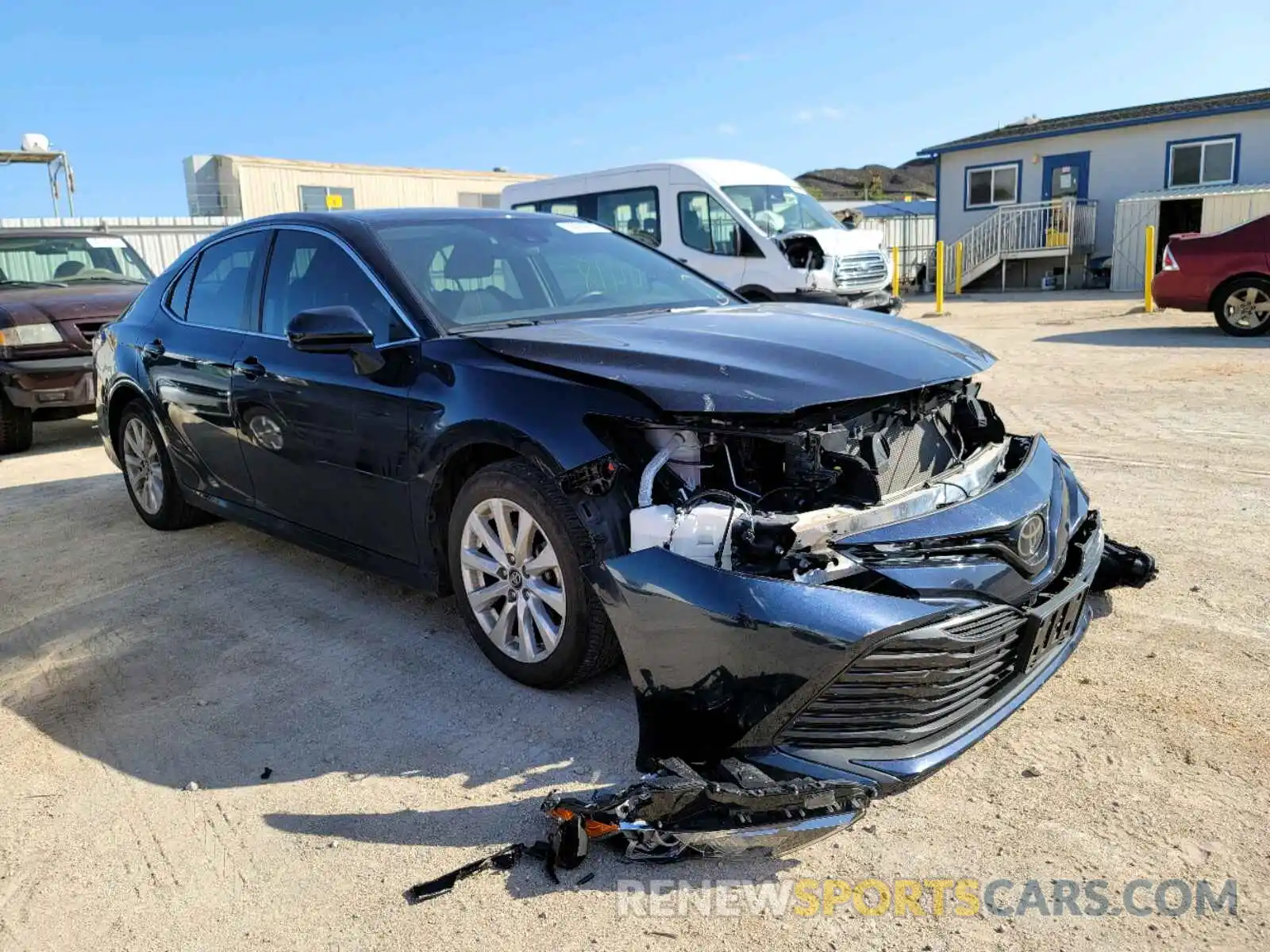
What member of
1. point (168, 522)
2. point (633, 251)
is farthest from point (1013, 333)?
point (168, 522)

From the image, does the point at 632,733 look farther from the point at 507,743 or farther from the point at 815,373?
the point at 815,373

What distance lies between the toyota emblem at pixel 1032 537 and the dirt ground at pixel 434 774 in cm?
60

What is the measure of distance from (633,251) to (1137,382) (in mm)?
6382

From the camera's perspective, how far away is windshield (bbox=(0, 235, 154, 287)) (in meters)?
9.66

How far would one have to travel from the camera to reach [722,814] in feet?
8.09

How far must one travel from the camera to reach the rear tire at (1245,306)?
11773 mm

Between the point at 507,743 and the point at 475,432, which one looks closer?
the point at 507,743

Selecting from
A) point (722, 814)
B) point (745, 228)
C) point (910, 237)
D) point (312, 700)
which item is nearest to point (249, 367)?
point (312, 700)

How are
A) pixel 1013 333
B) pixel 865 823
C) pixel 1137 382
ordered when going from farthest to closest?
pixel 1013 333 < pixel 1137 382 < pixel 865 823

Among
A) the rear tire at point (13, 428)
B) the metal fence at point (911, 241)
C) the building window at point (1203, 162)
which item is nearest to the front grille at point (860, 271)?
the rear tire at point (13, 428)

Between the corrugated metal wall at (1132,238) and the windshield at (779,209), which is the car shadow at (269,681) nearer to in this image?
the windshield at (779,209)

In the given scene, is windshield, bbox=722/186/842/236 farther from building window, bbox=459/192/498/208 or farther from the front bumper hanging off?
building window, bbox=459/192/498/208

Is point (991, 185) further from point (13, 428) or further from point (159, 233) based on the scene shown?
point (13, 428)

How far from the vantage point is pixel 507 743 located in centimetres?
319
